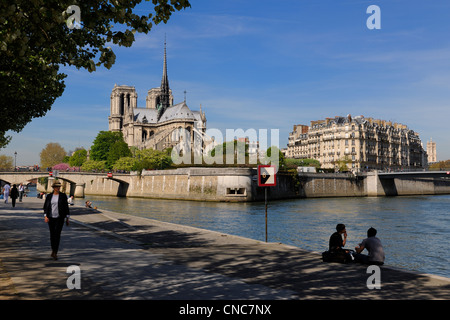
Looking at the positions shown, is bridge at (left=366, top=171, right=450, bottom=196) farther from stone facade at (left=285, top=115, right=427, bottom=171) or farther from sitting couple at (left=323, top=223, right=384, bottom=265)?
sitting couple at (left=323, top=223, right=384, bottom=265)

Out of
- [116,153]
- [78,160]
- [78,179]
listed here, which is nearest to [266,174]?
[78,179]

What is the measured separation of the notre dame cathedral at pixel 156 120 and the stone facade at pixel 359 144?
38529 millimetres

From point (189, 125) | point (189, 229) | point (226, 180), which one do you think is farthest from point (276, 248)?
point (189, 125)

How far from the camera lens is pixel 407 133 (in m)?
136

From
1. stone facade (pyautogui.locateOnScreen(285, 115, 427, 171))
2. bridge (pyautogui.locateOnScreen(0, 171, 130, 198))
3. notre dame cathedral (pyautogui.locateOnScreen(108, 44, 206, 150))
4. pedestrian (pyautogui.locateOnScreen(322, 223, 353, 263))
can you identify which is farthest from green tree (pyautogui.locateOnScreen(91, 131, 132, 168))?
pedestrian (pyautogui.locateOnScreen(322, 223, 353, 263))

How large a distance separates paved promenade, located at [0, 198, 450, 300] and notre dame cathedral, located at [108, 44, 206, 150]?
115073 mm

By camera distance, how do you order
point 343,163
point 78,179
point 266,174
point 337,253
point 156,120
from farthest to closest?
point 156,120
point 343,163
point 78,179
point 266,174
point 337,253

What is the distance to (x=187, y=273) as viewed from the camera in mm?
8539

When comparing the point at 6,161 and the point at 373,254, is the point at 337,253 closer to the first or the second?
the point at 373,254

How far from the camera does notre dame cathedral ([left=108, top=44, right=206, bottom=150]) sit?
141 m

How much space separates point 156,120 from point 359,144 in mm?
87233

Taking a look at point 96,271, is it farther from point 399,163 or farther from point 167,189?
point 399,163

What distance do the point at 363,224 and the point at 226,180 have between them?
31.8 meters
